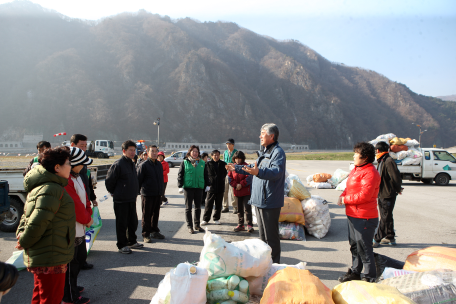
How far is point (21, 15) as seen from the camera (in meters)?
109

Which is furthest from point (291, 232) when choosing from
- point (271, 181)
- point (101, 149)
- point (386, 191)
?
point (101, 149)

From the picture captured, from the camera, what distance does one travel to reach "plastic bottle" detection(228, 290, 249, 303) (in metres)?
2.66

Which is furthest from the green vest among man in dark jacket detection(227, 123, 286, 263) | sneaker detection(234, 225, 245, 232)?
man in dark jacket detection(227, 123, 286, 263)

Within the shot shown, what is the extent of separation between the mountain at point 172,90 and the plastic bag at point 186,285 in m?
84.6

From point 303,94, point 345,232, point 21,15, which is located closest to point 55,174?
point 345,232

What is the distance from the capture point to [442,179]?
48.0 ft

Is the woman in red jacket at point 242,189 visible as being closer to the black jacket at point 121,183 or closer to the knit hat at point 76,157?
the black jacket at point 121,183

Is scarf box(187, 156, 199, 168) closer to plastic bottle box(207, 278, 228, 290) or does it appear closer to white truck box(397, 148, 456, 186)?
plastic bottle box(207, 278, 228, 290)

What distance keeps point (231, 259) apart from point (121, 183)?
106 inches

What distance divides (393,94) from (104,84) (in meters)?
130

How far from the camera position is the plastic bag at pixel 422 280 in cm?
250

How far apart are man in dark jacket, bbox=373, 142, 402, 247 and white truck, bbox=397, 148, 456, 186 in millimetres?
10662

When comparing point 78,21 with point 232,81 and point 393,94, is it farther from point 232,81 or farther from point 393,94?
point 393,94

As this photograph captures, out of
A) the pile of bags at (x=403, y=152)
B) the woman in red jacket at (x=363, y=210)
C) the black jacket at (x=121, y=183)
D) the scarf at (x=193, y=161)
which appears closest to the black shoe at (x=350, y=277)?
the woman in red jacket at (x=363, y=210)
